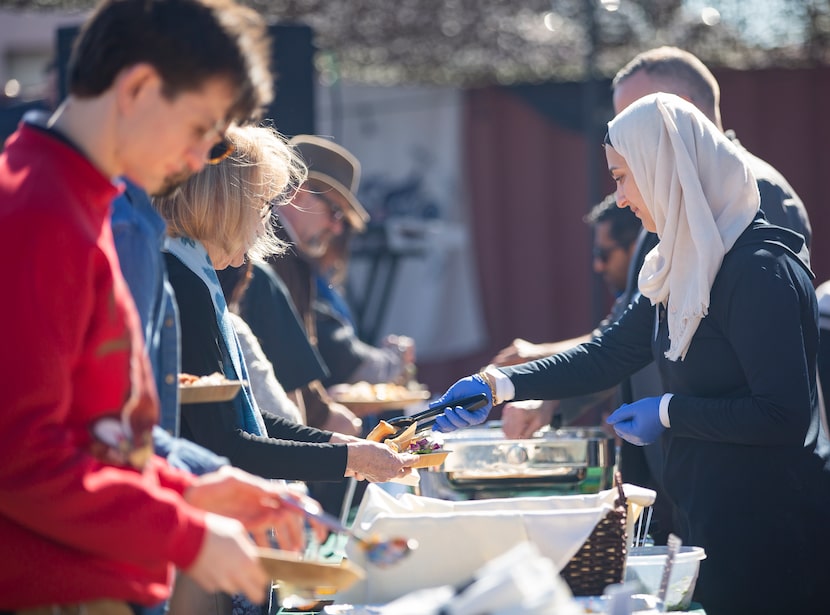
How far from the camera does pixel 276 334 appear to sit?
3305mm

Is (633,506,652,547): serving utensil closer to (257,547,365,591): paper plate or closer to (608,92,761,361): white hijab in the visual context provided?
(608,92,761,361): white hijab

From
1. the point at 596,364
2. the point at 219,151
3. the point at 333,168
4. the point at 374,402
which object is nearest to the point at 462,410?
the point at 596,364

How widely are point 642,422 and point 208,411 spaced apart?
0.90 metres

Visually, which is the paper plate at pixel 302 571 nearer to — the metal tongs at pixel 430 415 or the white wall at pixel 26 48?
the metal tongs at pixel 430 415

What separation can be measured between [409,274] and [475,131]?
106cm

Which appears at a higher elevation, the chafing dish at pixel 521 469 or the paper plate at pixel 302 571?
the paper plate at pixel 302 571

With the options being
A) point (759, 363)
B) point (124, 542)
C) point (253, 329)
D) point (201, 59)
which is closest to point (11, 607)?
point (124, 542)

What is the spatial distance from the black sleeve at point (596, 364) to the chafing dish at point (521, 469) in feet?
0.43

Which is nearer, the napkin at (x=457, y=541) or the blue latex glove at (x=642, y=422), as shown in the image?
the napkin at (x=457, y=541)

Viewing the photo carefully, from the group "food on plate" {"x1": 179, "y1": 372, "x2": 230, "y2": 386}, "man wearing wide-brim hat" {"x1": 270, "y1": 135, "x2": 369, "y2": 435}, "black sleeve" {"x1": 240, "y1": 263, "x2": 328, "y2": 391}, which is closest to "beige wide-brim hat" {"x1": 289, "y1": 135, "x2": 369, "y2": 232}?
"man wearing wide-brim hat" {"x1": 270, "y1": 135, "x2": 369, "y2": 435}

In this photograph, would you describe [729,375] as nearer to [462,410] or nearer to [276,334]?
[462,410]

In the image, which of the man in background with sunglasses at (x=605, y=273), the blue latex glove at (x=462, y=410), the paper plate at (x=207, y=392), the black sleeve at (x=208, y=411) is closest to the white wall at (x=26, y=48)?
the man in background with sunglasses at (x=605, y=273)

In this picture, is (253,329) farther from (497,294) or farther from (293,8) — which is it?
(293,8)

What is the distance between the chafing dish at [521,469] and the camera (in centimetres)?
259
